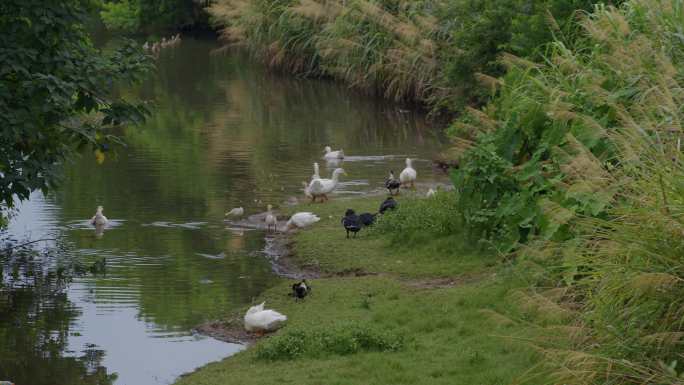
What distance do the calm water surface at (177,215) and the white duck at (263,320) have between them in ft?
1.21

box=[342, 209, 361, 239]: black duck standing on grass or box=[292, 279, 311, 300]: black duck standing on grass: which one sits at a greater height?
box=[342, 209, 361, 239]: black duck standing on grass

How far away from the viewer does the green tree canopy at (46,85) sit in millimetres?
11461

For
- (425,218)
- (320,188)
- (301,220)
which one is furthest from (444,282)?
(320,188)

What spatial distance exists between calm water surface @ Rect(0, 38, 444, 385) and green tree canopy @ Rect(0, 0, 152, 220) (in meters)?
0.72

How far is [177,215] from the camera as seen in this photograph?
20484mm

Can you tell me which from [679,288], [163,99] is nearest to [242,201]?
[679,288]

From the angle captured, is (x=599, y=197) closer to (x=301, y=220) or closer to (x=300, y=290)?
(x=300, y=290)

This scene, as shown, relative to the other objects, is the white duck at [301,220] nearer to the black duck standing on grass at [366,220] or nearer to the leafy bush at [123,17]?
the black duck standing on grass at [366,220]

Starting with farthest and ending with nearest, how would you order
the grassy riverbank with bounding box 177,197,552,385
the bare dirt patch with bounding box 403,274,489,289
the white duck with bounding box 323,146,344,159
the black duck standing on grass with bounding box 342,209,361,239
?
the white duck with bounding box 323,146,344,159
the black duck standing on grass with bounding box 342,209,361,239
the bare dirt patch with bounding box 403,274,489,289
the grassy riverbank with bounding box 177,197,552,385

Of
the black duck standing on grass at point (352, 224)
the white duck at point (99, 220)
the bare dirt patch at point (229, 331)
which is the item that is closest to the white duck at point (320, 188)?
the black duck standing on grass at point (352, 224)

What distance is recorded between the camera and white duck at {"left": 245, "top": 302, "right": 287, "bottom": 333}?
1330 centimetres

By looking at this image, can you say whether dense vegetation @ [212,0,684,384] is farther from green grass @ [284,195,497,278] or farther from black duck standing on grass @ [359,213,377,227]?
black duck standing on grass @ [359,213,377,227]

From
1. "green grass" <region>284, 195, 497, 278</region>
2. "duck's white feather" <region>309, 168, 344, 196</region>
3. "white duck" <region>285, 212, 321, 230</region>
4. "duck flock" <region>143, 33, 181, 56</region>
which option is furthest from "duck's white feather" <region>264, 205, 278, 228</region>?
"duck flock" <region>143, 33, 181, 56</region>

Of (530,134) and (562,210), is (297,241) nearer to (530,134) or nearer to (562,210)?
(530,134)
